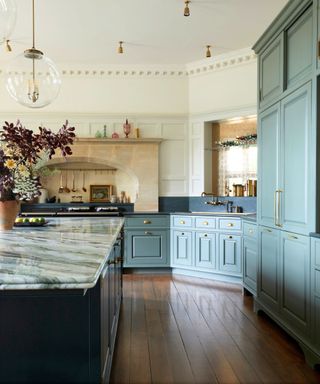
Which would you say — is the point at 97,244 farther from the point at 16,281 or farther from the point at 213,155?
the point at 213,155

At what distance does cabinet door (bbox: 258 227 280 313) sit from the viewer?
334 cm

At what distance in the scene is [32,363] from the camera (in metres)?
1.48

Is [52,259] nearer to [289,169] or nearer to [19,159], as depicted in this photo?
[19,159]

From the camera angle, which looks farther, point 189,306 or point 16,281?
point 189,306

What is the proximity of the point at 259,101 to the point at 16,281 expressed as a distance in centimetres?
330

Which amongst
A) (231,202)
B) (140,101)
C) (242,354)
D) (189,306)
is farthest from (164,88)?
(242,354)

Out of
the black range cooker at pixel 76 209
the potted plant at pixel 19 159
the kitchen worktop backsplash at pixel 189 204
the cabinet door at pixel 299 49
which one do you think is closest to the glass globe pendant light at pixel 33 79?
the potted plant at pixel 19 159

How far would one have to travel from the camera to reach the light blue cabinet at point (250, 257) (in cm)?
400

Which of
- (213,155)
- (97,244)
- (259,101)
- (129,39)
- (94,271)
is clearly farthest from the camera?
(213,155)

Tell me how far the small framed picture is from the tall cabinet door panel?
3760 millimetres

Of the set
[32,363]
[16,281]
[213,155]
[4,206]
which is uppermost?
[213,155]

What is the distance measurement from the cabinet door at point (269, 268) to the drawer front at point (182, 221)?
1.88 metres

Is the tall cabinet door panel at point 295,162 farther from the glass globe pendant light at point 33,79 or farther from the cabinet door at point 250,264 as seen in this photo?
the glass globe pendant light at point 33,79

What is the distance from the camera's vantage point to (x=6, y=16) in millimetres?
1935
